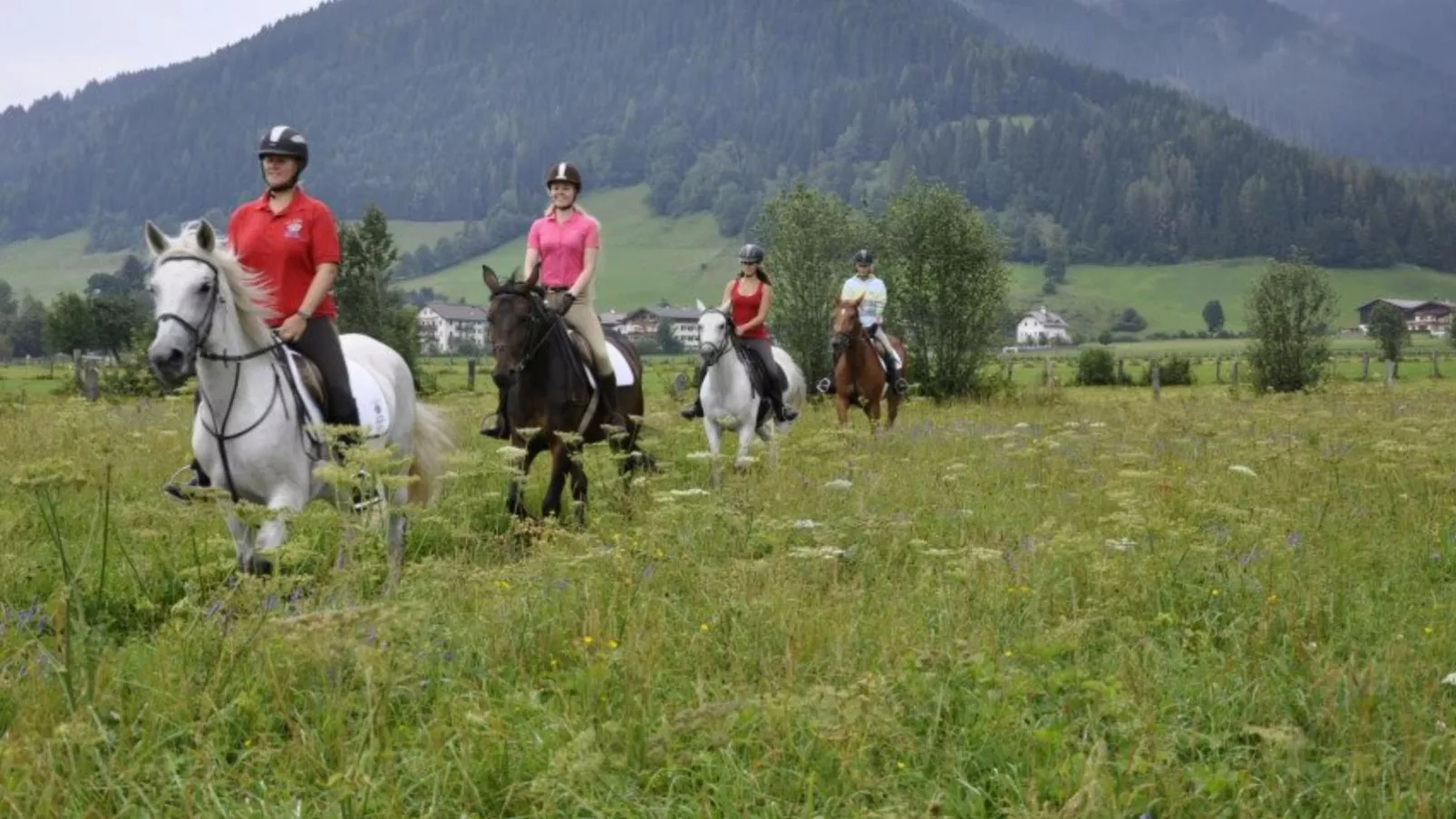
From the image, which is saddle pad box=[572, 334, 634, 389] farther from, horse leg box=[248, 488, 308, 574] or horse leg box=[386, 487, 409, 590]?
horse leg box=[248, 488, 308, 574]

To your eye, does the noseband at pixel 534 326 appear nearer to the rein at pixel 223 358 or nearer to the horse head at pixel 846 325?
the rein at pixel 223 358

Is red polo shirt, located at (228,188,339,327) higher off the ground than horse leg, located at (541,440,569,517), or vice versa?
red polo shirt, located at (228,188,339,327)

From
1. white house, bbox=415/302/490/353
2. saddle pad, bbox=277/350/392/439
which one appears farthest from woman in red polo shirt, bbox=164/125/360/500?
white house, bbox=415/302/490/353

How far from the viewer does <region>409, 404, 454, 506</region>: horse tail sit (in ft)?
30.2

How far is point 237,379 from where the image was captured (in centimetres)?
708

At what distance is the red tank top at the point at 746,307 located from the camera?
14.6 metres

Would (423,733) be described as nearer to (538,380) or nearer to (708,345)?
(538,380)

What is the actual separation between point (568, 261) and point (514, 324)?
44.3 inches

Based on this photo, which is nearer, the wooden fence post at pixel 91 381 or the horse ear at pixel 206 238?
the horse ear at pixel 206 238

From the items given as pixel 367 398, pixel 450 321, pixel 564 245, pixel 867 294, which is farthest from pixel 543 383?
pixel 450 321

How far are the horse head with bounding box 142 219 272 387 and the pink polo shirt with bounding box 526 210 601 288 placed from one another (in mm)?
3716

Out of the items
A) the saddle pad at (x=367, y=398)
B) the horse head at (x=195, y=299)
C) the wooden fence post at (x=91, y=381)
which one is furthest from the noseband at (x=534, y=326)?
the wooden fence post at (x=91, y=381)

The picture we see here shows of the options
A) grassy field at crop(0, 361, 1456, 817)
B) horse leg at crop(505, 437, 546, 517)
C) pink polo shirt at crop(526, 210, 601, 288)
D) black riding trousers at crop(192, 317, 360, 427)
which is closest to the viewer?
grassy field at crop(0, 361, 1456, 817)

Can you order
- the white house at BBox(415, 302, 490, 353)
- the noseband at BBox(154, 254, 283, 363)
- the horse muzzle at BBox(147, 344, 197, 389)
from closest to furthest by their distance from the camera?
the horse muzzle at BBox(147, 344, 197, 389) → the noseband at BBox(154, 254, 283, 363) → the white house at BBox(415, 302, 490, 353)
